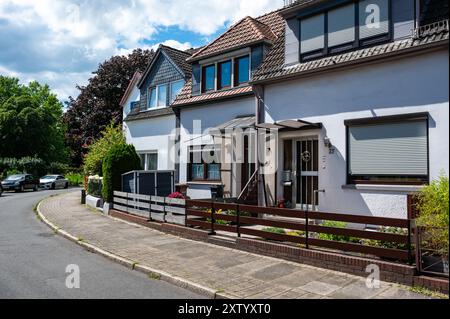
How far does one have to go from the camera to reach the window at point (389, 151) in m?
9.16

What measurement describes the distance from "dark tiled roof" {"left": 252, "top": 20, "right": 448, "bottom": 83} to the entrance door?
2.24 meters

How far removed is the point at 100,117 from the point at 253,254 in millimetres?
36307

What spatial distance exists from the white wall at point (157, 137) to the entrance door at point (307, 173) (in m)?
7.88

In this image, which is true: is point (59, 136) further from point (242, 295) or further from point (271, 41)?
point (242, 295)

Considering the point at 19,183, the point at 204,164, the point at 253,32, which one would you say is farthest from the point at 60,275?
the point at 19,183

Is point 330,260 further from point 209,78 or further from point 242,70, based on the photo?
point 209,78

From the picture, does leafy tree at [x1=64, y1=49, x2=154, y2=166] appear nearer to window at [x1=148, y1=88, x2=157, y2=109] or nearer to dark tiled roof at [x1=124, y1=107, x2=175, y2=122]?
dark tiled roof at [x1=124, y1=107, x2=175, y2=122]

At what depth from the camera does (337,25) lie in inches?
435

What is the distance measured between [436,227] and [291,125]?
6.09 m

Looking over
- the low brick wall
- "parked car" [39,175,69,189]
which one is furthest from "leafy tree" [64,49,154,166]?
the low brick wall

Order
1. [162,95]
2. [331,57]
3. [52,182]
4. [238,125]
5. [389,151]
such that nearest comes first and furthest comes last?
[389,151], [331,57], [238,125], [162,95], [52,182]

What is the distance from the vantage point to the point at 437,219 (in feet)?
20.1

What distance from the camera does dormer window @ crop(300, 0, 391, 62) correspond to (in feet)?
33.3

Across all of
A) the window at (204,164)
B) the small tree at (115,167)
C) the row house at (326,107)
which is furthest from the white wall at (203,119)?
the small tree at (115,167)
